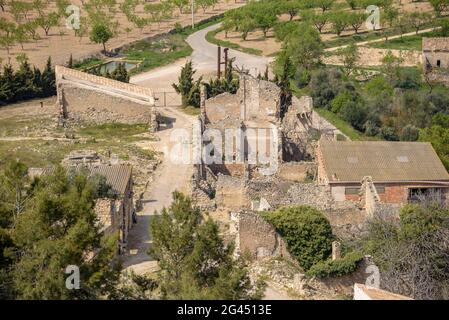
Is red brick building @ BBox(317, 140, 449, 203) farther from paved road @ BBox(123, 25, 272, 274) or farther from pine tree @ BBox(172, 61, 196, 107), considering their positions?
pine tree @ BBox(172, 61, 196, 107)

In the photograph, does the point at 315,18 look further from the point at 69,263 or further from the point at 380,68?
the point at 69,263

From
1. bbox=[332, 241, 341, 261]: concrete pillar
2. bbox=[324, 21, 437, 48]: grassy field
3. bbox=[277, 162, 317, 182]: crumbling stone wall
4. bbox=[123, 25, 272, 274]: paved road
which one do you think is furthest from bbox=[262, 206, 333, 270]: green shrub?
bbox=[324, 21, 437, 48]: grassy field

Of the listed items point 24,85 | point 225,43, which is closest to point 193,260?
point 24,85

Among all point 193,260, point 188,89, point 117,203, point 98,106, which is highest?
point 193,260

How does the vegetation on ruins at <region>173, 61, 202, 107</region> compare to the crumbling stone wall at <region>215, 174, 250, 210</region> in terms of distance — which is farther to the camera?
the vegetation on ruins at <region>173, 61, 202, 107</region>

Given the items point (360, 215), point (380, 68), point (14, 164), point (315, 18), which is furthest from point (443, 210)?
point (315, 18)

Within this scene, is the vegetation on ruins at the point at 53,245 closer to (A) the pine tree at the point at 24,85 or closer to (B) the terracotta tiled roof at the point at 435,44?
(A) the pine tree at the point at 24,85

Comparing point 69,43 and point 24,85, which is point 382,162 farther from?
point 69,43
